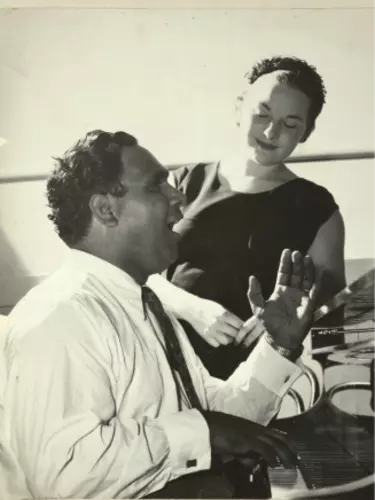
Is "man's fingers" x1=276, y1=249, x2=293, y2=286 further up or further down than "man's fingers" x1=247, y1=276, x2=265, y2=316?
further up

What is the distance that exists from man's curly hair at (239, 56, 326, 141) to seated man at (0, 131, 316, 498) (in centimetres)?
32

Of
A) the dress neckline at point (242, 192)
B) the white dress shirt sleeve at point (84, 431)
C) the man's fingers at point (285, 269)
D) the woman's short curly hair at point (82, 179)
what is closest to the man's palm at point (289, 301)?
the man's fingers at point (285, 269)

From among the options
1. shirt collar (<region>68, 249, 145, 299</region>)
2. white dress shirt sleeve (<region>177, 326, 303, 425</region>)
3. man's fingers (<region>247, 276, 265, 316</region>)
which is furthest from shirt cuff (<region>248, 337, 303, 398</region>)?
shirt collar (<region>68, 249, 145, 299</region>)

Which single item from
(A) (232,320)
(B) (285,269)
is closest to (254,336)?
→ (A) (232,320)

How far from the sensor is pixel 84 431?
1.21 meters

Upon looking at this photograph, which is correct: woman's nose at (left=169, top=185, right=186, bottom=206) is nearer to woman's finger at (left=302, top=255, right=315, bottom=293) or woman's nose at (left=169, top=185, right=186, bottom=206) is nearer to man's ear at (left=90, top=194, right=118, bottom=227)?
man's ear at (left=90, top=194, right=118, bottom=227)

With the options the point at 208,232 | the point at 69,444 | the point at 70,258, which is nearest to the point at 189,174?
the point at 208,232

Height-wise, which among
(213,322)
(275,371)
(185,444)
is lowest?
(185,444)

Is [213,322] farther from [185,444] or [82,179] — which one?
[82,179]

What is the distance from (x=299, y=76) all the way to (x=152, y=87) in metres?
0.35

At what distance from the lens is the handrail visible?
53.5 inches

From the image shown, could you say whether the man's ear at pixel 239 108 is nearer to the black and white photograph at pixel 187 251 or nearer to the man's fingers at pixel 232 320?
the black and white photograph at pixel 187 251

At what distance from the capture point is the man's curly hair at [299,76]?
54.1 inches

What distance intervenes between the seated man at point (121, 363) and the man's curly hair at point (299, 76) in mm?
323
